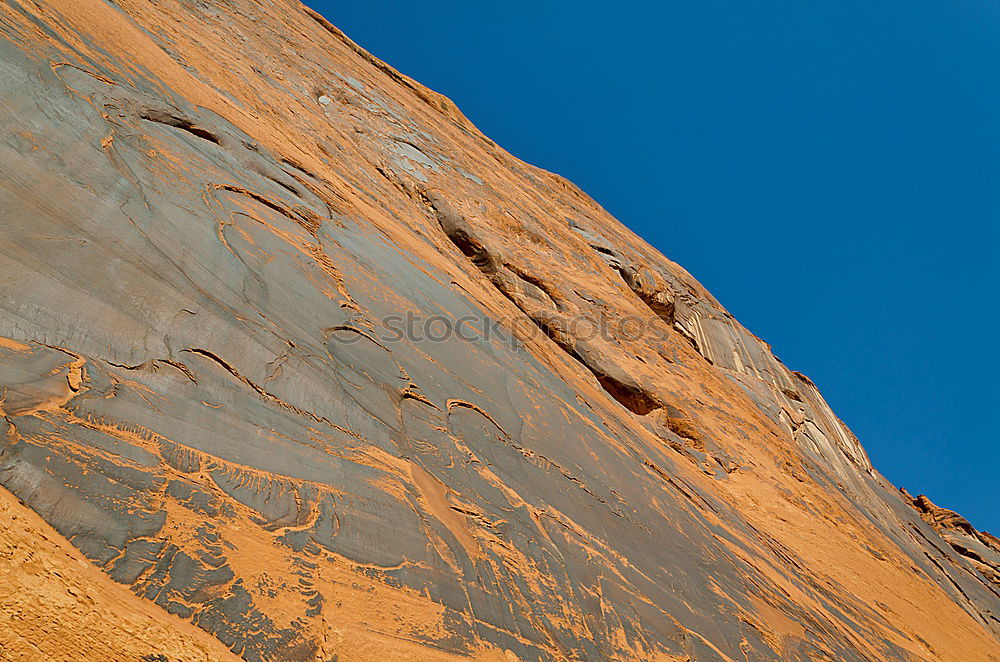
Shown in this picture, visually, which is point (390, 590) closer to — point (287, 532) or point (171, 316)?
point (287, 532)

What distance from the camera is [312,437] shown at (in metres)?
3.92

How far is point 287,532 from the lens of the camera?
3.20m

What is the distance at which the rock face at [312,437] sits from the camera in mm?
2807

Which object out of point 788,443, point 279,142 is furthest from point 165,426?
point 788,443

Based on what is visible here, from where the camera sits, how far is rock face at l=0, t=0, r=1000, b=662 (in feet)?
9.21

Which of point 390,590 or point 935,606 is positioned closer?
point 390,590

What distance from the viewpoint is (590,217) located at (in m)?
20.3

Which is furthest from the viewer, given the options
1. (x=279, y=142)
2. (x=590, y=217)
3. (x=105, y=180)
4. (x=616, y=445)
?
(x=590, y=217)

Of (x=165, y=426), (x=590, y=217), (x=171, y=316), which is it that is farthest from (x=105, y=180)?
(x=590, y=217)

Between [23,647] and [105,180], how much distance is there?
3.65 meters

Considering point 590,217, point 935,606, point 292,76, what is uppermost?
point 590,217

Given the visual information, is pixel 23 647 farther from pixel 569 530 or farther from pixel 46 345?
pixel 569 530

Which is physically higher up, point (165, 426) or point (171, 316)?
point (171, 316)

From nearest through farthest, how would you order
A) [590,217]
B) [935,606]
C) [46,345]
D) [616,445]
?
[46,345] → [616,445] → [935,606] → [590,217]
